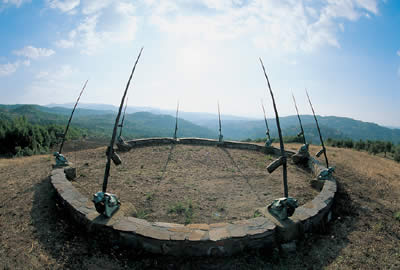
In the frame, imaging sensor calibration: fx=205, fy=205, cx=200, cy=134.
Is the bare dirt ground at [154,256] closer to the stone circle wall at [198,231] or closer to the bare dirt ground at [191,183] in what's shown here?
the stone circle wall at [198,231]

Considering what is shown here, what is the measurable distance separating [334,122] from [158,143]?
195 metres

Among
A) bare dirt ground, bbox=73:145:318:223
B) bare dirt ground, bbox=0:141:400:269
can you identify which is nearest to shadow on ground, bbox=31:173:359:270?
bare dirt ground, bbox=0:141:400:269

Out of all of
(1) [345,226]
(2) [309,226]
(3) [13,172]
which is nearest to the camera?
(2) [309,226]

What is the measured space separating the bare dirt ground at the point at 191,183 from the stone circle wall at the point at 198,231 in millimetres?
831

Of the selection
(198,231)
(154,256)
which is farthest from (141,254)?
(198,231)

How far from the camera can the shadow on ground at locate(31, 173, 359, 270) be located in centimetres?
323

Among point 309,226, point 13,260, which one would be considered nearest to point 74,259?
point 13,260

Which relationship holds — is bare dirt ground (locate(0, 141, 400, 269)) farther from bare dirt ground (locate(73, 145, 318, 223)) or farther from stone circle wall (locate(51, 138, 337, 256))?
bare dirt ground (locate(73, 145, 318, 223))

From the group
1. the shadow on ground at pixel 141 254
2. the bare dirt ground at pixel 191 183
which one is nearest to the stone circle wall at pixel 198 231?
the shadow on ground at pixel 141 254

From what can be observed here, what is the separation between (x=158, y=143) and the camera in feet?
42.0

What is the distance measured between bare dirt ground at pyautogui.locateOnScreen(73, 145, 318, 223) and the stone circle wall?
2.73 ft

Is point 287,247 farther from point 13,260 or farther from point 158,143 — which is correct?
point 158,143

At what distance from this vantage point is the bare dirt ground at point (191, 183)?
198 inches

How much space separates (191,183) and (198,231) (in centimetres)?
326
